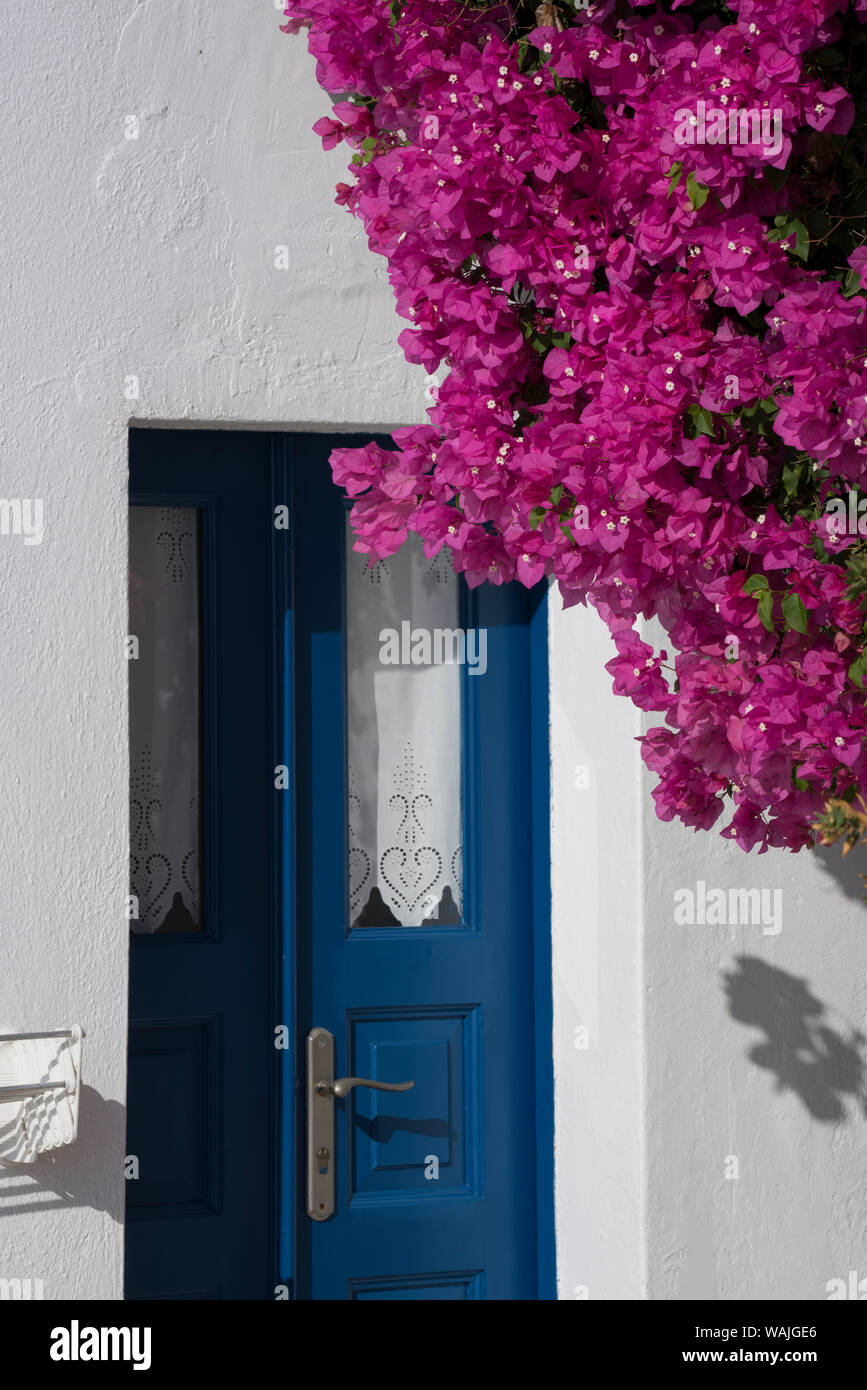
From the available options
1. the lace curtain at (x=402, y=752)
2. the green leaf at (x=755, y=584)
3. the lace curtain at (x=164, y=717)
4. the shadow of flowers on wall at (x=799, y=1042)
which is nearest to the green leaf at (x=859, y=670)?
the green leaf at (x=755, y=584)

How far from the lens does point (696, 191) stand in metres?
1.40

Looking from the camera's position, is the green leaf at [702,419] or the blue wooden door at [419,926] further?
the blue wooden door at [419,926]

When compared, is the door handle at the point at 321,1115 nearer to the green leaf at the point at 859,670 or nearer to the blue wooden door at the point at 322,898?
the blue wooden door at the point at 322,898

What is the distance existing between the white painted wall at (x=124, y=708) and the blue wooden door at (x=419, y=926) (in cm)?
14

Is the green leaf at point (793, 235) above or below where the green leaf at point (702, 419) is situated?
above

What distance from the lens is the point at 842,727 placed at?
1.36m

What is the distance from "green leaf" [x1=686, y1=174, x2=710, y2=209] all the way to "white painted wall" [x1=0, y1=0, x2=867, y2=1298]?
1.29 meters

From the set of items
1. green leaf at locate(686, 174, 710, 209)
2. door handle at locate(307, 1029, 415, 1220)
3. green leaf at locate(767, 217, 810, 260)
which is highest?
green leaf at locate(686, 174, 710, 209)

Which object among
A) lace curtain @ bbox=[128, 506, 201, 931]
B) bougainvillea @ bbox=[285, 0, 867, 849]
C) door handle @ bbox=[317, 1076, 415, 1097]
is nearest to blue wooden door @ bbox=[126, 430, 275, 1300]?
lace curtain @ bbox=[128, 506, 201, 931]

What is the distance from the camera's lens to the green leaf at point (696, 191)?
140 centimetres

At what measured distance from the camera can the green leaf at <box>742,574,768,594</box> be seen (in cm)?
142

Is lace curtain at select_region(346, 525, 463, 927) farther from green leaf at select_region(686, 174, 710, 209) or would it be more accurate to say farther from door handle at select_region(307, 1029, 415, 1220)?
green leaf at select_region(686, 174, 710, 209)

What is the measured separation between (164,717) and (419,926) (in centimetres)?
70

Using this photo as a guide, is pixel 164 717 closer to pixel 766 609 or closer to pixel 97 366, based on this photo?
pixel 97 366
